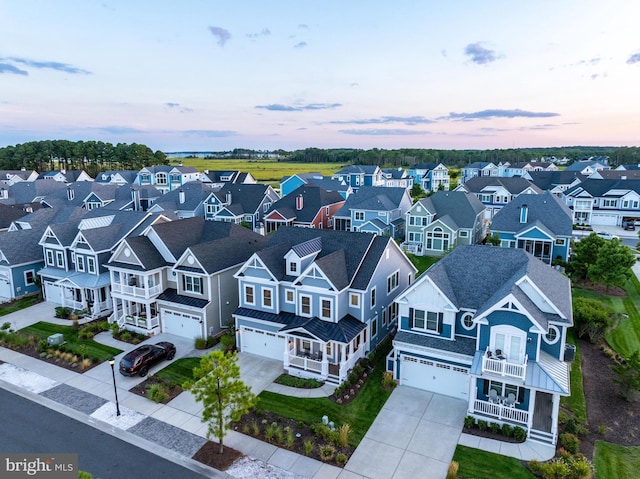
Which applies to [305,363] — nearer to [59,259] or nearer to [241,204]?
[59,259]

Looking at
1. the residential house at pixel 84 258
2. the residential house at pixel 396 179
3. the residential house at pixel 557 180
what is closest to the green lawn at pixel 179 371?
the residential house at pixel 84 258

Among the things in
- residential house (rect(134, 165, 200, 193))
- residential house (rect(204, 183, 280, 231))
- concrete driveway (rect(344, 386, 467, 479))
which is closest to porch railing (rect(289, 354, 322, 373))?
concrete driveway (rect(344, 386, 467, 479))

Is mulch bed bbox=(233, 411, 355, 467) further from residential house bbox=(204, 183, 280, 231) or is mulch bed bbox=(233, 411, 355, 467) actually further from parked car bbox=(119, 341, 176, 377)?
residential house bbox=(204, 183, 280, 231)

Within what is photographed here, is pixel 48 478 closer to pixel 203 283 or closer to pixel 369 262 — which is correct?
pixel 203 283

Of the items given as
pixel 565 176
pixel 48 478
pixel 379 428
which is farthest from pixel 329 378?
pixel 565 176

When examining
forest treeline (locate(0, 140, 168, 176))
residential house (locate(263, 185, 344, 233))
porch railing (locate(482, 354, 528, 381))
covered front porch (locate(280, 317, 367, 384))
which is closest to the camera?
porch railing (locate(482, 354, 528, 381))

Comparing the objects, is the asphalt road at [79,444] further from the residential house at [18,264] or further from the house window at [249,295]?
the residential house at [18,264]
